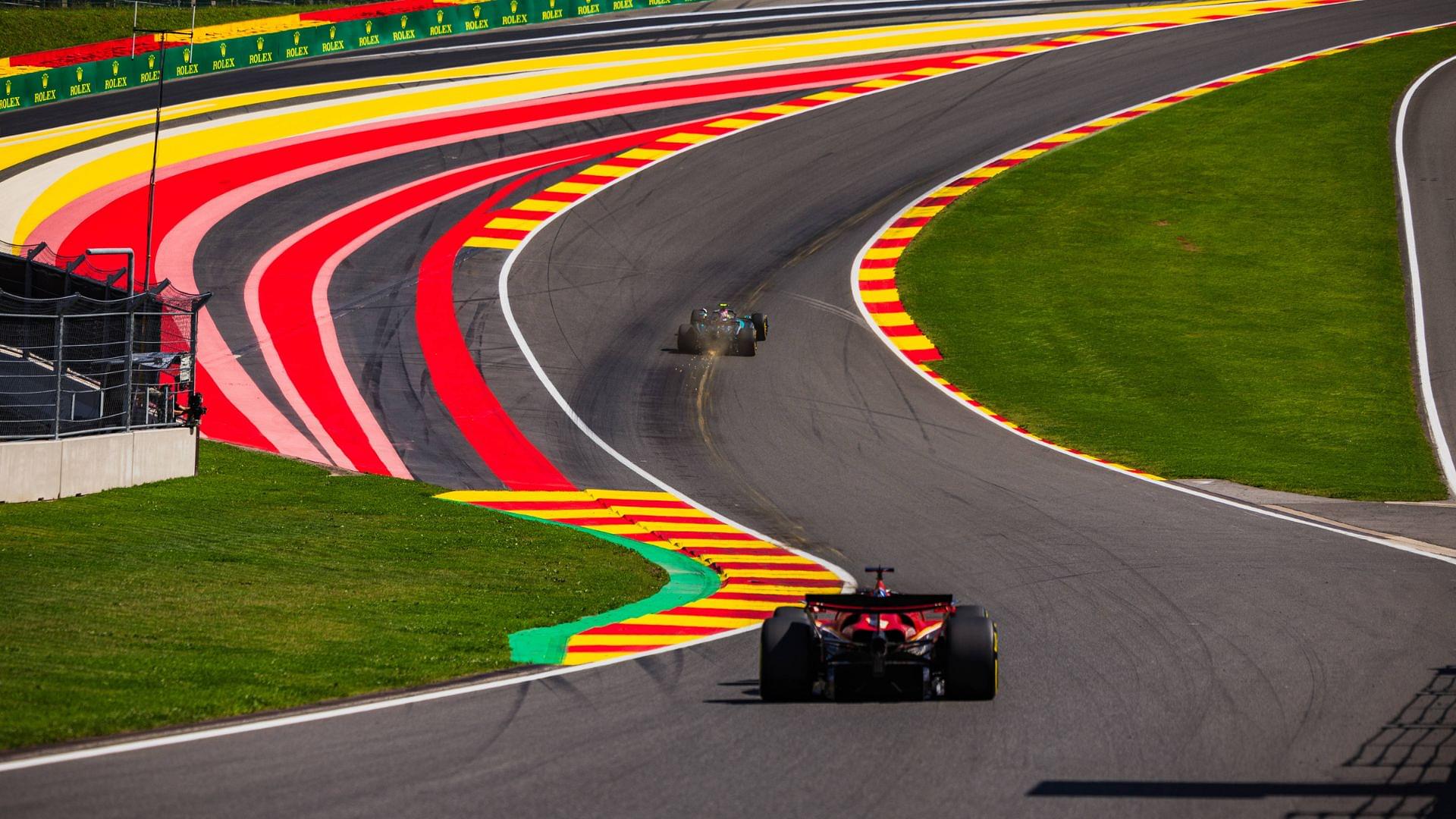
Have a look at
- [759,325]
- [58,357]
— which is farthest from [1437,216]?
[58,357]

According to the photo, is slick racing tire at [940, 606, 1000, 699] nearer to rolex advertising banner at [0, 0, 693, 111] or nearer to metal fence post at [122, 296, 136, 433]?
metal fence post at [122, 296, 136, 433]

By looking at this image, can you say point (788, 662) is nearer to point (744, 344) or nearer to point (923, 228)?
point (744, 344)

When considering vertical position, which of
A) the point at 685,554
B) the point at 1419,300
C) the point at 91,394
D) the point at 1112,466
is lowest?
the point at 685,554

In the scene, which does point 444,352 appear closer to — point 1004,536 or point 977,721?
point 1004,536

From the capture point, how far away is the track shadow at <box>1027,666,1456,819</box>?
385 inches

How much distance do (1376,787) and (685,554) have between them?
13.0 meters

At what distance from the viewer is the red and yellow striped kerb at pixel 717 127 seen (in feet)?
153

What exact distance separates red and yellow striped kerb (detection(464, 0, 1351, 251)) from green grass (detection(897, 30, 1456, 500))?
907 cm

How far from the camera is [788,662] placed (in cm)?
1270

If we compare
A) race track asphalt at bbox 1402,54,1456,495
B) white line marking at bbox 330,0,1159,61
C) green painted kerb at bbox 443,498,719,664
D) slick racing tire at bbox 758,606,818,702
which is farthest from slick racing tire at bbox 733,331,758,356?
white line marking at bbox 330,0,1159,61

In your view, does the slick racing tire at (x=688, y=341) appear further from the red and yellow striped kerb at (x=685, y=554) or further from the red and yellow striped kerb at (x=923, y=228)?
the red and yellow striped kerb at (x=685, y=554)

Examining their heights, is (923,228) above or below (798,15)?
below

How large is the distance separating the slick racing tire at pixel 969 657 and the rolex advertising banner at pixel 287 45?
162ft

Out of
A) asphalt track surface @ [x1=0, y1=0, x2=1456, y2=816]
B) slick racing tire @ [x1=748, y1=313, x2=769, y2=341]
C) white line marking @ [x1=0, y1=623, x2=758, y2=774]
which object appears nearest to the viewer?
asphalt track surface @ [x1=0, y1=0, x2=1456, y2=816]
